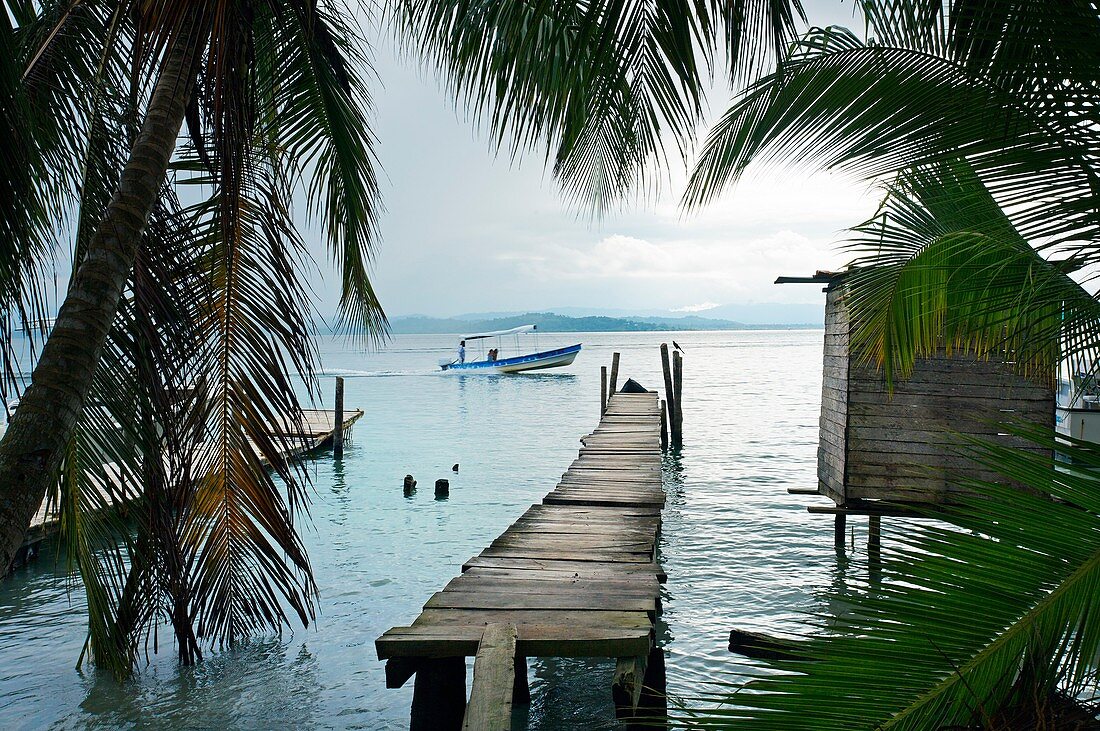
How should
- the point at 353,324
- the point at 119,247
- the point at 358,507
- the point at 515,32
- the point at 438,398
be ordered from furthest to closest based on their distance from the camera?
the point at 438,398 < the point at 358,507 < the point at 353,324 < the point at 515,32 < the point at 119,247

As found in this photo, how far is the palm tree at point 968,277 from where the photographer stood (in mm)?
1864

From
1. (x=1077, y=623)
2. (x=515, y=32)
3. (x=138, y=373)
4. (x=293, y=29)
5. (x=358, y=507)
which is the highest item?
(x=293, y=29)

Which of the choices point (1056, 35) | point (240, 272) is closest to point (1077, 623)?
point (1056, 35)

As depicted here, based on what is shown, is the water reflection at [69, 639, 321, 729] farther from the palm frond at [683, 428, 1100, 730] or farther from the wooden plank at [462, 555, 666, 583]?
the palm frond at [683, 428, 1100, 730]

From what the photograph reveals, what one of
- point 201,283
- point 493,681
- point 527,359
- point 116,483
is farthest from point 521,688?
point 527,359

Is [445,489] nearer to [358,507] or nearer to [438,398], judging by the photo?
[358,507]

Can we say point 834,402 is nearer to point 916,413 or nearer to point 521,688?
point 916,413

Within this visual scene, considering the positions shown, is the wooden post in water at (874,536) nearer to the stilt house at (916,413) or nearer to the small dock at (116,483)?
the stilt house at (916,413)

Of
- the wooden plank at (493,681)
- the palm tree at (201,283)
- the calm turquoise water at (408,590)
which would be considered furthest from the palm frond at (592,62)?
the calm turquoise water at (408,590)

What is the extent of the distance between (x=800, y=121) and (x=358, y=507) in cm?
1466

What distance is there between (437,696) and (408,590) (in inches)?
256

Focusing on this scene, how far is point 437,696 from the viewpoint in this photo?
429 centimetres

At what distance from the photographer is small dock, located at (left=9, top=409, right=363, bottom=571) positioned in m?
4.10

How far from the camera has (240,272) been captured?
4.37 metres
